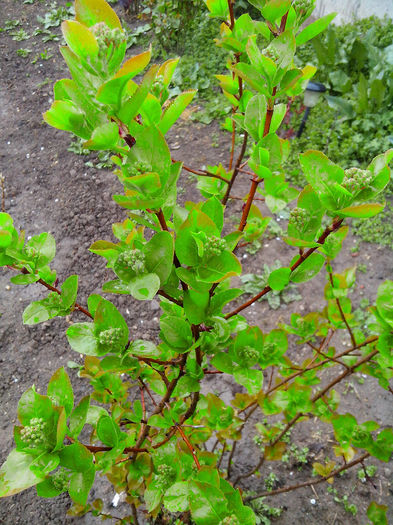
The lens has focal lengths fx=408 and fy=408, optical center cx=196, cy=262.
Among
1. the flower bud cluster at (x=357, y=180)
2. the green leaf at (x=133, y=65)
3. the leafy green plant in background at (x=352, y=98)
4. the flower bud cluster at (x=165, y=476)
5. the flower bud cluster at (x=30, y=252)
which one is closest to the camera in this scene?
the green leaf at (x=133, y=65)

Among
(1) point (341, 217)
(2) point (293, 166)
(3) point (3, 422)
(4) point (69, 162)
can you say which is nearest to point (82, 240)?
(4) point (69, 162)

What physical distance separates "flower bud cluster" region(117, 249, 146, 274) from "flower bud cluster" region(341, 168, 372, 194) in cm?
31

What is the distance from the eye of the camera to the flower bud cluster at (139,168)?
53 cm

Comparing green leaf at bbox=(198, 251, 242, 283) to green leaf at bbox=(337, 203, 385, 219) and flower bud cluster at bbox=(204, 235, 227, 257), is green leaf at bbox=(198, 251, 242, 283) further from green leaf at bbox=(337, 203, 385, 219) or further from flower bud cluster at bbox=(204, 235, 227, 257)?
green leaf at bbox=(337, 203, 385, 219)

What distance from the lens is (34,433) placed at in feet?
2.13

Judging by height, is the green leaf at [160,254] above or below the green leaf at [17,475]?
above

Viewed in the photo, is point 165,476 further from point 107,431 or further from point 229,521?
point 229,521

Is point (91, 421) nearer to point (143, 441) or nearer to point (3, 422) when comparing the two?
point (143, 441)

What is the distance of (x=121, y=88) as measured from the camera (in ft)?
1.61

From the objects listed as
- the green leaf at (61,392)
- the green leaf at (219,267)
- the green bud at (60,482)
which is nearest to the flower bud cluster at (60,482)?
the green bud at (60,482)

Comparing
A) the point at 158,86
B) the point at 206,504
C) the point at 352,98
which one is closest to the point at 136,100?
the point at 158,86

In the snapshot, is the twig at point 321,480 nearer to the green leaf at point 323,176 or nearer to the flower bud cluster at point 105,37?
the green leaf at point 323,176

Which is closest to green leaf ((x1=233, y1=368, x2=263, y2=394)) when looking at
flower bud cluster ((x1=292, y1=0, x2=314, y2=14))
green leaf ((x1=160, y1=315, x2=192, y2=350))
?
green leaf ((x1=160, y1=315, x2=192, y2=350))

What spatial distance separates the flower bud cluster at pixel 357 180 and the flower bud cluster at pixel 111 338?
1.48 ft
